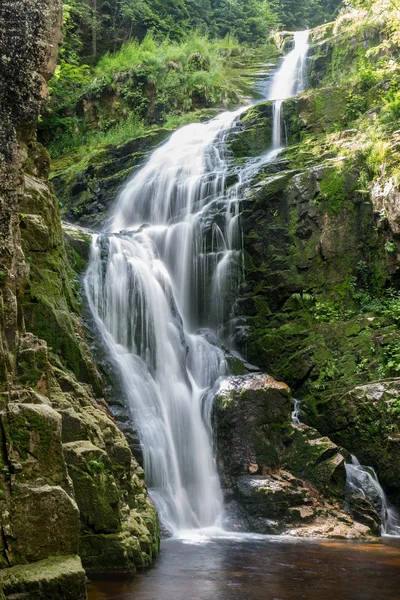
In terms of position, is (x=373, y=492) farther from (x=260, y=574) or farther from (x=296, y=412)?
(x=260, y=574)

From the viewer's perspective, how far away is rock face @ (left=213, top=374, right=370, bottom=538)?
9562mm

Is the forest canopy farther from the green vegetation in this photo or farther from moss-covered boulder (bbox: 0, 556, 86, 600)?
moss-covered boulder (bbox: 0, 556, 86, 600)

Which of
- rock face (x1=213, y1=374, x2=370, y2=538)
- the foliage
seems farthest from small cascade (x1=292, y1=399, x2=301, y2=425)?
the foliage

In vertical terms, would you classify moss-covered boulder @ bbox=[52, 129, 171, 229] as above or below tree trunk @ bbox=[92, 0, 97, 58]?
below

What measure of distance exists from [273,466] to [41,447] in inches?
240

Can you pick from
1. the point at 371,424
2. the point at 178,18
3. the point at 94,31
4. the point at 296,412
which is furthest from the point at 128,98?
the point at 371,424

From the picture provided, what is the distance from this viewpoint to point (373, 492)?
1061cm

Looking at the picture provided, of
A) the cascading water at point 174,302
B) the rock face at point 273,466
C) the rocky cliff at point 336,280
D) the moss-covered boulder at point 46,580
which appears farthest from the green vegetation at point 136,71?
the moss-covered boulder at point 46,580

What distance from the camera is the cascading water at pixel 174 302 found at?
9.91m

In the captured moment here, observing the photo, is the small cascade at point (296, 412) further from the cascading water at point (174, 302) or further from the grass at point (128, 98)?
the grass at point (128, 98)

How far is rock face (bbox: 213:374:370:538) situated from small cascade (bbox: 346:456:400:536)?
46cm

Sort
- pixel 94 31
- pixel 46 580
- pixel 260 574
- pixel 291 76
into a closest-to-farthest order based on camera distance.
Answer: pixel 46 580
pixel 260 574
pixel 291 76
pixel 94 31

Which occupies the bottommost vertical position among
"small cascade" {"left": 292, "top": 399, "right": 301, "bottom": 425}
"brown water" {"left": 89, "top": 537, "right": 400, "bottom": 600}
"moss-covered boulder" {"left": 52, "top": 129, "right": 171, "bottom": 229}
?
"brown water" {"left": 89, "top": 537, "right": 400, "bottom": 600}

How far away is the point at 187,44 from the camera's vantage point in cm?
2844
